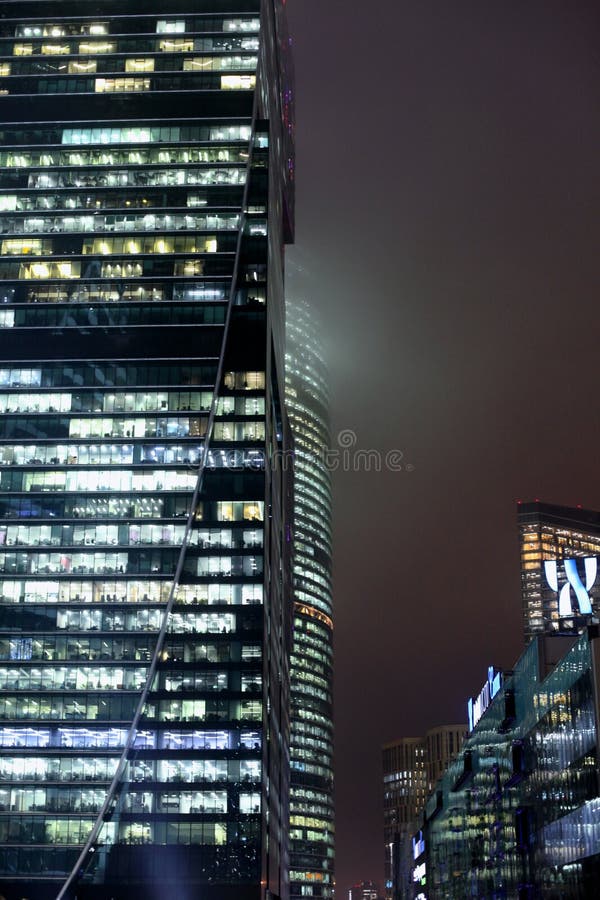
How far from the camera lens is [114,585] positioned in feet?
636

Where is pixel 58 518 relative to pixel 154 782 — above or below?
Result: above

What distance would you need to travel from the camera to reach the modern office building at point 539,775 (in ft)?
335

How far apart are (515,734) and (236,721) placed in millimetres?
50338

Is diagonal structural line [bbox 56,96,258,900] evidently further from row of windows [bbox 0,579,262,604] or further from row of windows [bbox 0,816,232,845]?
row of windows [bbox 0,816,232,845]

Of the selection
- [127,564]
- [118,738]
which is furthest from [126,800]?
[127,564]

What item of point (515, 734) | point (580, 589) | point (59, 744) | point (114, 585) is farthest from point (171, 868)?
point (580, 589)

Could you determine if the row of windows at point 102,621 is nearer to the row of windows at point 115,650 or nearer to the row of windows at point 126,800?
the row of windows at point 115,650

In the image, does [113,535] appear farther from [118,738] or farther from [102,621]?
[118,738]

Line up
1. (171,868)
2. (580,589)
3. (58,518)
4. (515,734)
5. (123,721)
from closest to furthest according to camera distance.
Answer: (580,589)
(515,734)
(171,868)
(123,721)
(58,518)

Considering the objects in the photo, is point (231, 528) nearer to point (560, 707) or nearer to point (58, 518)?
point (58, 518)

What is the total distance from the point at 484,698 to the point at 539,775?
46.0 metres

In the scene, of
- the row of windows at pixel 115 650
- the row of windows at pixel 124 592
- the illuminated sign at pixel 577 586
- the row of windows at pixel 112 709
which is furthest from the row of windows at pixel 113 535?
the illuminated sign at pixel 577 586

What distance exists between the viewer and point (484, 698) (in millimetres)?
174625

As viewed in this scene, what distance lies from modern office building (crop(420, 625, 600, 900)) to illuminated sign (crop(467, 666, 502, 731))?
0.56 ft
